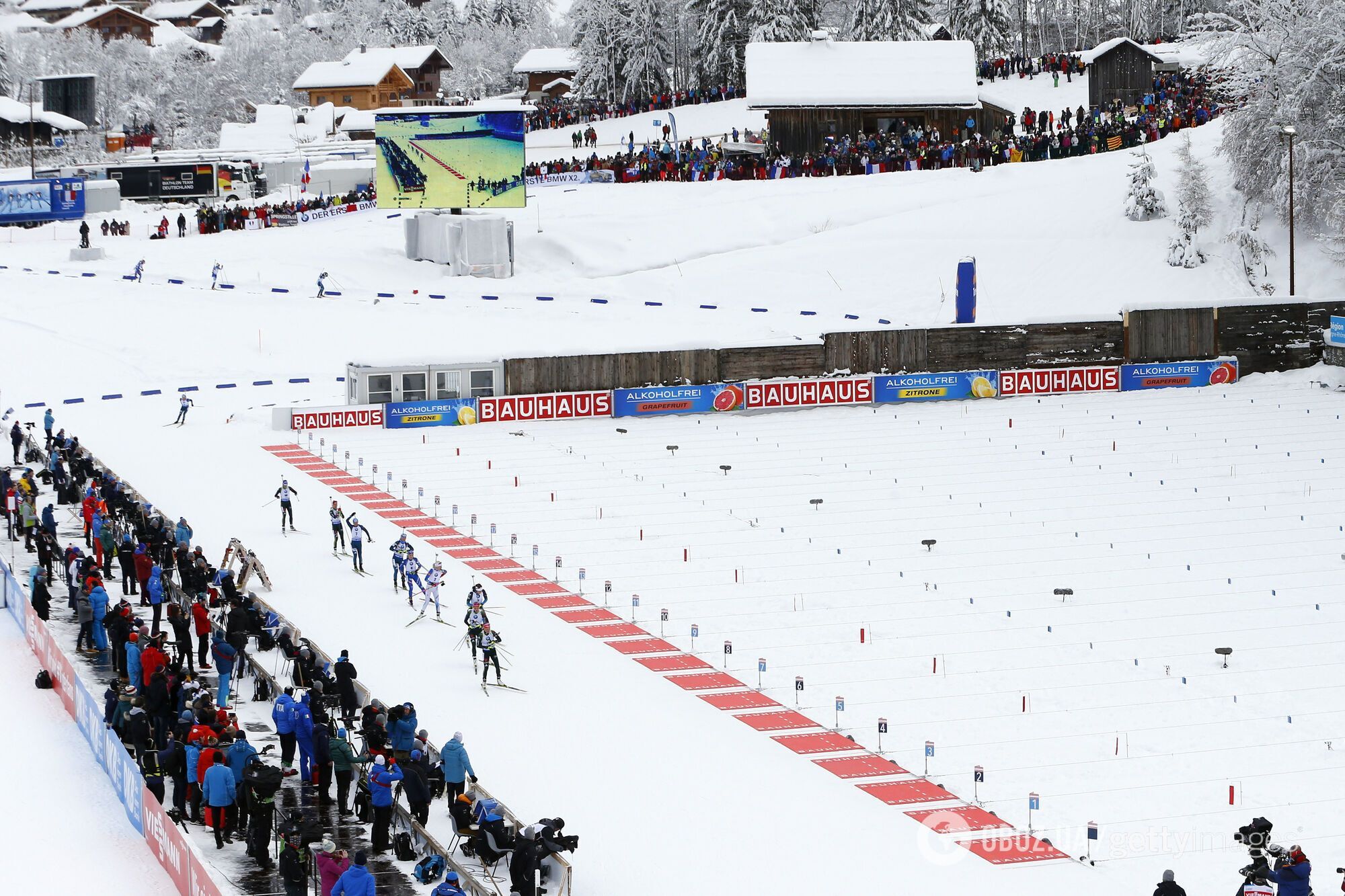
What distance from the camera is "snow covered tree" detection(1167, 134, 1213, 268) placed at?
5344 centimetres

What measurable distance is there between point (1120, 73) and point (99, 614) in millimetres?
53741

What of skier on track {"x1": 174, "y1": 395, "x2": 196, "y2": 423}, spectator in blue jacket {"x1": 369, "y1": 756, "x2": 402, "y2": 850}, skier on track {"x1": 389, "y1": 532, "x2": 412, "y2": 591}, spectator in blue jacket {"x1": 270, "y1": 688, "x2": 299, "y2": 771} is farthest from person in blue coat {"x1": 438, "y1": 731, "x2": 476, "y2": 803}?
skier on track {"x1": 174, "y1": 395, "x2": 196, "y2": 423}

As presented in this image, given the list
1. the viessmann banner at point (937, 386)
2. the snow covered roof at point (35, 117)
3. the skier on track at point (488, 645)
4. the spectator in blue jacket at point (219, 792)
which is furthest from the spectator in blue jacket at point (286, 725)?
the snow covered roof at point (35, 117)

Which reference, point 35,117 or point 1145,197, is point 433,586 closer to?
point 1145,197

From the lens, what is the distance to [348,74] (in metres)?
110

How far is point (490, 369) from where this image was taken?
42094 millimetres

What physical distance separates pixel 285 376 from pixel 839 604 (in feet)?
78.0

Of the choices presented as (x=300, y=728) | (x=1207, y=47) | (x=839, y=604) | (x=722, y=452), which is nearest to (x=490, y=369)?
(x=722, y=452)

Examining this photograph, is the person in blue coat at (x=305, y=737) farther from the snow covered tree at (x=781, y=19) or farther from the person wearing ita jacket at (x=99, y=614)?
the snow covered tree at (x=781, y=19)

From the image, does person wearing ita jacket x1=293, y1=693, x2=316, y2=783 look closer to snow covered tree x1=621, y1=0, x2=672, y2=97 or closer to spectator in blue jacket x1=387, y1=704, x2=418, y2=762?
spectator in blue jacket x1=387, y1=704, x2=418, y2=762

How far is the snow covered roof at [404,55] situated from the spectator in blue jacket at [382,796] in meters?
99.6

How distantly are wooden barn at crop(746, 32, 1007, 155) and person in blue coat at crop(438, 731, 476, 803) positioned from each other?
158 feet

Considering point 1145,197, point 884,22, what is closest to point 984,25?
point 884,22

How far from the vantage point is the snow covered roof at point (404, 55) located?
112438mm
